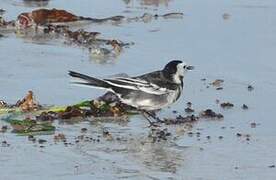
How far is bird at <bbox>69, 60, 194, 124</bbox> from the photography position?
730 centimetres

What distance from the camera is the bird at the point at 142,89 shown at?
7305 mm

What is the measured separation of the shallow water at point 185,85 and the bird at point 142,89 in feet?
0.45

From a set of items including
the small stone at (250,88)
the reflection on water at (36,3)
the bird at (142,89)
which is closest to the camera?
the bird at (142,89)

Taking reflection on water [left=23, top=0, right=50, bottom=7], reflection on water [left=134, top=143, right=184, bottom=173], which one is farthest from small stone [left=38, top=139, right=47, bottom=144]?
reflection on water [left=23, top=0, right=50, bottom=7]

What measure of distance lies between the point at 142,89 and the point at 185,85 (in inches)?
41.8

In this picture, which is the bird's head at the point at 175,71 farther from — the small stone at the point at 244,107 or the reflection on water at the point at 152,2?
the reflection on water at the point at 152,2

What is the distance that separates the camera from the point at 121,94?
738cm

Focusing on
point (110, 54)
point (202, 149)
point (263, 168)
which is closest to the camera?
point (263, 168)

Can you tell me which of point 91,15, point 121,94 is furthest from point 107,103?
point 91,15

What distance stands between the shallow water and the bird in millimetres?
136

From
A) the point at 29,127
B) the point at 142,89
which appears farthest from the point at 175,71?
the point at 29,127

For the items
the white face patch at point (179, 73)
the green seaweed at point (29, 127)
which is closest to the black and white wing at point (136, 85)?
the white face patch at point (179, 73)

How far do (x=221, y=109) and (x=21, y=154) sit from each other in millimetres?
1979

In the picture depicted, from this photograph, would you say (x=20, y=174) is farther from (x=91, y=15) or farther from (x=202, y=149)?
(x=91, y=15)
